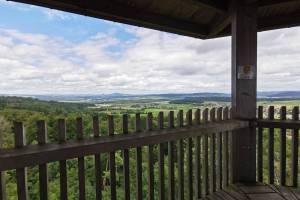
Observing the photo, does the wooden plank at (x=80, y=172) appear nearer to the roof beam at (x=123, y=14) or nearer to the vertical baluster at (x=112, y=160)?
the vertical baluster at (x=112, y=160)

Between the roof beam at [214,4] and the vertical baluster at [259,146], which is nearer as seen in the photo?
the roof beam at [214,4]

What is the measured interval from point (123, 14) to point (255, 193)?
2.51m

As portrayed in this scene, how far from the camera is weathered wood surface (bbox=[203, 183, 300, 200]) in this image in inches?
114

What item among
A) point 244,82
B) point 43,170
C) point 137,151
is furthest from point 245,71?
point 43,170

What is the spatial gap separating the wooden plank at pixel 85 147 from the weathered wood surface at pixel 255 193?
0.78 m

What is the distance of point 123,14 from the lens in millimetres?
3012

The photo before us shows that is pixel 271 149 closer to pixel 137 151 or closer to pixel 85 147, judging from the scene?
pixel 137 151

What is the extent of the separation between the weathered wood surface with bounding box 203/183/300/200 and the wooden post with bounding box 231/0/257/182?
→ 0.17 m

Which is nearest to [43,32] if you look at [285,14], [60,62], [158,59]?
[60,62]

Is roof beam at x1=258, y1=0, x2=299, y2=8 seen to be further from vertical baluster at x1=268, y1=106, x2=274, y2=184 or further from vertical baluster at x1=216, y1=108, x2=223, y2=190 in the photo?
vertical baluster at x1=216, y1=108, x2=223, y2=190

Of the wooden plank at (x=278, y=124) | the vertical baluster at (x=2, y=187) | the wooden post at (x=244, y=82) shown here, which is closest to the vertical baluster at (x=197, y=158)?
the wooden post at (x=244, y=82)

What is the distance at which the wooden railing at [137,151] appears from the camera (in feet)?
5.63

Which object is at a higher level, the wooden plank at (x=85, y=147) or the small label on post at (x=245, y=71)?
the small label on post at (x=245, y=71)

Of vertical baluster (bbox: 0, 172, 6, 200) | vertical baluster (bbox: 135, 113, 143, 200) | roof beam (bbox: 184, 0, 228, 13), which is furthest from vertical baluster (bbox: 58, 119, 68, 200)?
roof beam (bbox: 184, 0, 228, 13)
